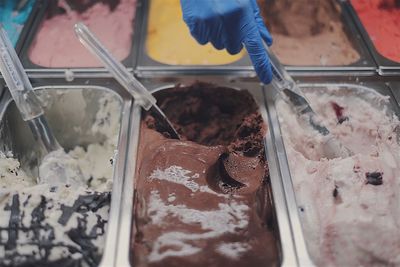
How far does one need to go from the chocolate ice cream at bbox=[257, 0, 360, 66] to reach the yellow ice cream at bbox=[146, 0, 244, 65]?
294mm

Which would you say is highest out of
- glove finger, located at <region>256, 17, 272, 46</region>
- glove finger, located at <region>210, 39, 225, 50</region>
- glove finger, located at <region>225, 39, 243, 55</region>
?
glove finger, located at <region>256, 17, 272, 46</region>

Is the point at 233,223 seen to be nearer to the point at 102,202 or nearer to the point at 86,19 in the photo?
the point at 102,202

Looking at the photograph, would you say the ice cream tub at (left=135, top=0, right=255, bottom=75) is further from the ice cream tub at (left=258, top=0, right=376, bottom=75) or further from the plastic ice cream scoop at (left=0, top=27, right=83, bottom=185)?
the plastic ice cream scoop at (left=0, top=27, right=83, bottom=185)

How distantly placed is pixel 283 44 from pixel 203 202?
1.17 metres

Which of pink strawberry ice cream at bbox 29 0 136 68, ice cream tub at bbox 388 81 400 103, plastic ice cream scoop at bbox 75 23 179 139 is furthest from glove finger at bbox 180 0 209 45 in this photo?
ice cream tub at bbox 388 81 400 103

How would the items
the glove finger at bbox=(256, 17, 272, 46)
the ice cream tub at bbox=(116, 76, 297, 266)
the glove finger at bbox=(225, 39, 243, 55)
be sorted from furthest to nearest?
the glove finger at bbox=(256, 17, 272, 46)
the glove finger at bbox=(225, 39, 243, 55)
the ice cream tub at bbox=(116, 76, 297, 266)

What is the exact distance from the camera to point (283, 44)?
219cm

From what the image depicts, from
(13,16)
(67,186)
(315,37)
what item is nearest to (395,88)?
(315,37)

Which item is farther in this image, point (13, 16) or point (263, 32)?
point (13, 16)

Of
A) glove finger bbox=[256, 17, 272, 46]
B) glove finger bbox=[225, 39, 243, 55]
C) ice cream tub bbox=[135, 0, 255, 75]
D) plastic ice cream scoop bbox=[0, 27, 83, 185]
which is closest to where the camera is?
plastic ice cream scoop bbox=[0, 27, 83, 185]

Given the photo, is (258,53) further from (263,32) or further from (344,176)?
(344,176)

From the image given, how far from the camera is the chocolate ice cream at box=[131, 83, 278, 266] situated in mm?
1205

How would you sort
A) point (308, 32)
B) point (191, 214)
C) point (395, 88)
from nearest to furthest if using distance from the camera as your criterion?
point (191, 214), point (395, 88), point (308, 32)

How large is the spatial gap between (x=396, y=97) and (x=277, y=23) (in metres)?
0.80
